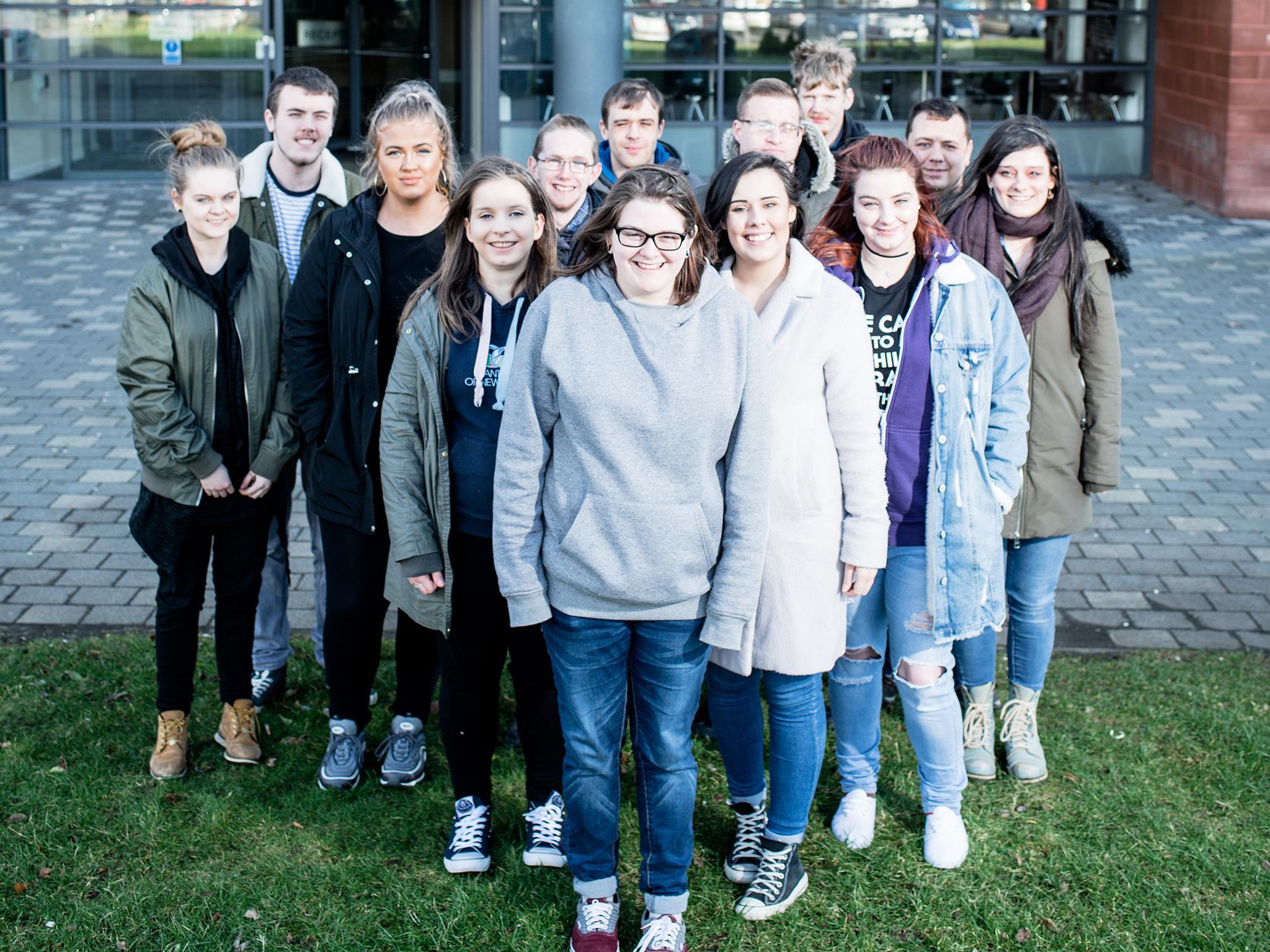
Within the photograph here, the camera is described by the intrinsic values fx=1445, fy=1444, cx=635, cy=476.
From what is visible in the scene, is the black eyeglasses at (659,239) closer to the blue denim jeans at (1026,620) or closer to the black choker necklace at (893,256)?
the black choker necklace at (893,256)

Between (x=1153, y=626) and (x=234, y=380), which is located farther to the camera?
(x=1153, y=626)

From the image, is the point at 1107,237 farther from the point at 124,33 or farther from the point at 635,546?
the point at 124,33

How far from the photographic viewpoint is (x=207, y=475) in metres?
4.39

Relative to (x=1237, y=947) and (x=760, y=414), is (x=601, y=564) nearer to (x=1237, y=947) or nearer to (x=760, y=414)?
(x=760, y=414)

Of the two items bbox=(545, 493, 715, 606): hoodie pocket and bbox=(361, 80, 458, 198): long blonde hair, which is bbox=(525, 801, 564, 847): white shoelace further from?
bbox=(361, 80, 458, 198): long blonde hair

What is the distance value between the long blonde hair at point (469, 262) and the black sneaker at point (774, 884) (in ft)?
5.36

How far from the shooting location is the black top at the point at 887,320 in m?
3.99

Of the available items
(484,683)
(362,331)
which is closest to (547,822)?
(484,683)

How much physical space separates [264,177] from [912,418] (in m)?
2.38

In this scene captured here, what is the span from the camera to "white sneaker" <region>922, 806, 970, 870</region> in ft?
13.5

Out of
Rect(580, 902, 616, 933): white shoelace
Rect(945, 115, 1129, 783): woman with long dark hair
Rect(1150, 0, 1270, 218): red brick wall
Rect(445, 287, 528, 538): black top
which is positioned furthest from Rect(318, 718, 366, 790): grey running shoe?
Rect(1150, 0, 1270, 218): red brick wall

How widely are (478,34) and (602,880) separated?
527 inches

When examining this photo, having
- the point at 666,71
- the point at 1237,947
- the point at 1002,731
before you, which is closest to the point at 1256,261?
the point at 666,71

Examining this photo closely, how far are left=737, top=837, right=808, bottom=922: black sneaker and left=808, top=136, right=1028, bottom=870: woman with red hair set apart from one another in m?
0.44
